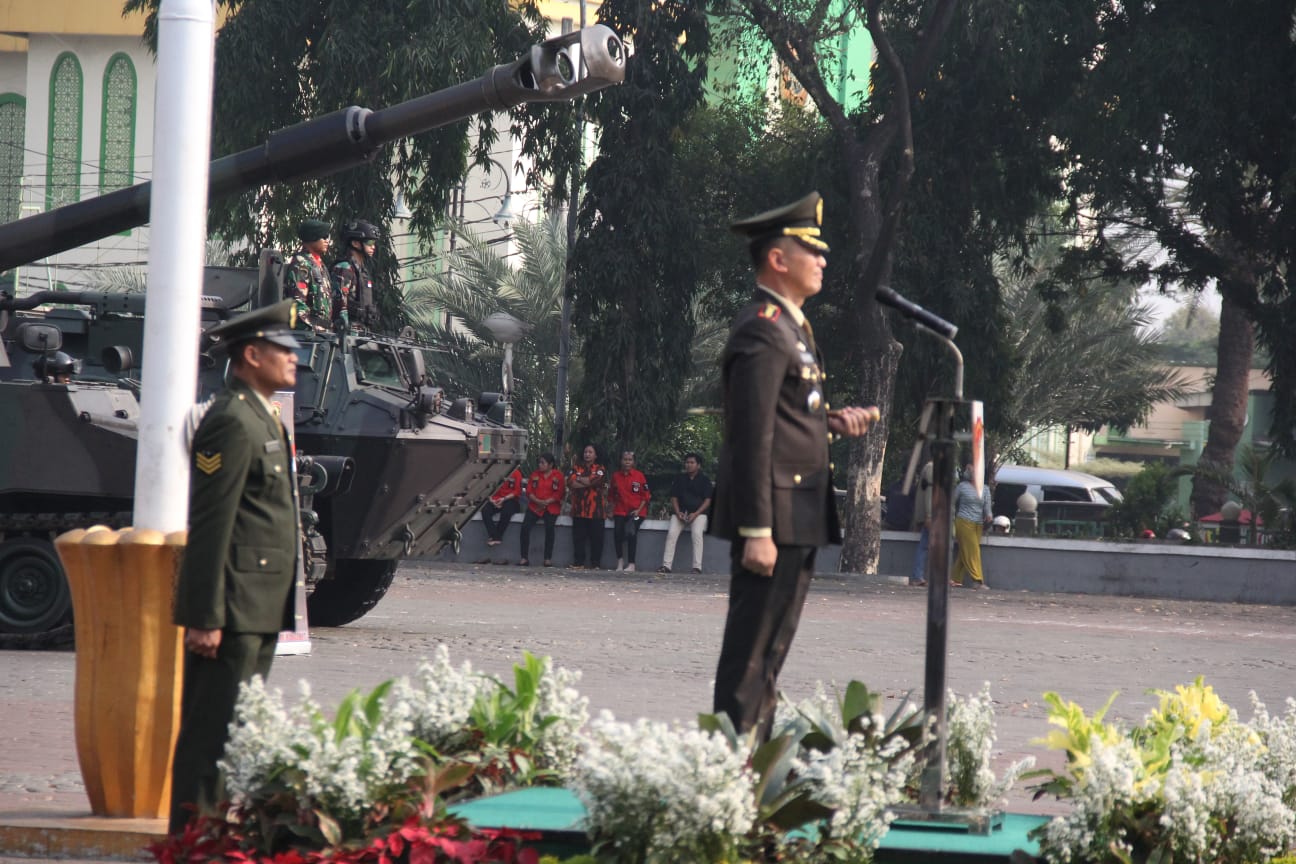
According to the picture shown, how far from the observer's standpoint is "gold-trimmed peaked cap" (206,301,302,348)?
5.57 meters

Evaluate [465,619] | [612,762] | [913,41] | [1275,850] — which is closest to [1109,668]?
[465,619]

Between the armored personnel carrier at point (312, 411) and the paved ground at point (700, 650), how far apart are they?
2.27 feet

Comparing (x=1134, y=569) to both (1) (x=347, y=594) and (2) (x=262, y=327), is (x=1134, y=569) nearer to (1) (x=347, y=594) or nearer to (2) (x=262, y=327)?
(1) (x=347, y=594)

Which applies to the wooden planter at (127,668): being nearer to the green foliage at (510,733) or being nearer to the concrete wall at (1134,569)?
the green foliage at (510,733)

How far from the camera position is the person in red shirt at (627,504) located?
81.9ft

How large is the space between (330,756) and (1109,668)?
904cm

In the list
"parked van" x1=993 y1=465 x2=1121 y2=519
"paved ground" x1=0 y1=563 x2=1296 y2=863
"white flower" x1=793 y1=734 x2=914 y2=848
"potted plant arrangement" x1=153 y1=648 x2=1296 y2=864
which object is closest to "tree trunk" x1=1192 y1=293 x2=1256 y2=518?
"parked van" x1=993 y1=465 x2=1121 y2=519

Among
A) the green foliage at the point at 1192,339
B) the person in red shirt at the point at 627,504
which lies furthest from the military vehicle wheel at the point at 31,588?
the green foliage at the point at 1192,339

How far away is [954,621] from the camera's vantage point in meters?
17.3

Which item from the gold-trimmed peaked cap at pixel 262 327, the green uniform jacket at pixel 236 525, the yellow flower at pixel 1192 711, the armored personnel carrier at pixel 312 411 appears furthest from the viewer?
the armored personnel carrier at pixel 312 411

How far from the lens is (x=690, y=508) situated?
25.0m

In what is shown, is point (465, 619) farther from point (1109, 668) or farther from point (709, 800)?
point (709, 800)

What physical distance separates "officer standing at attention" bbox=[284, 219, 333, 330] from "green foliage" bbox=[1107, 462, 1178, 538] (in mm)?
15843

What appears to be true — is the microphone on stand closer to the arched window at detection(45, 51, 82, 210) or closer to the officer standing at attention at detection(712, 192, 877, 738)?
the officer standing at attention at detection(712, 192, 877, 738)
